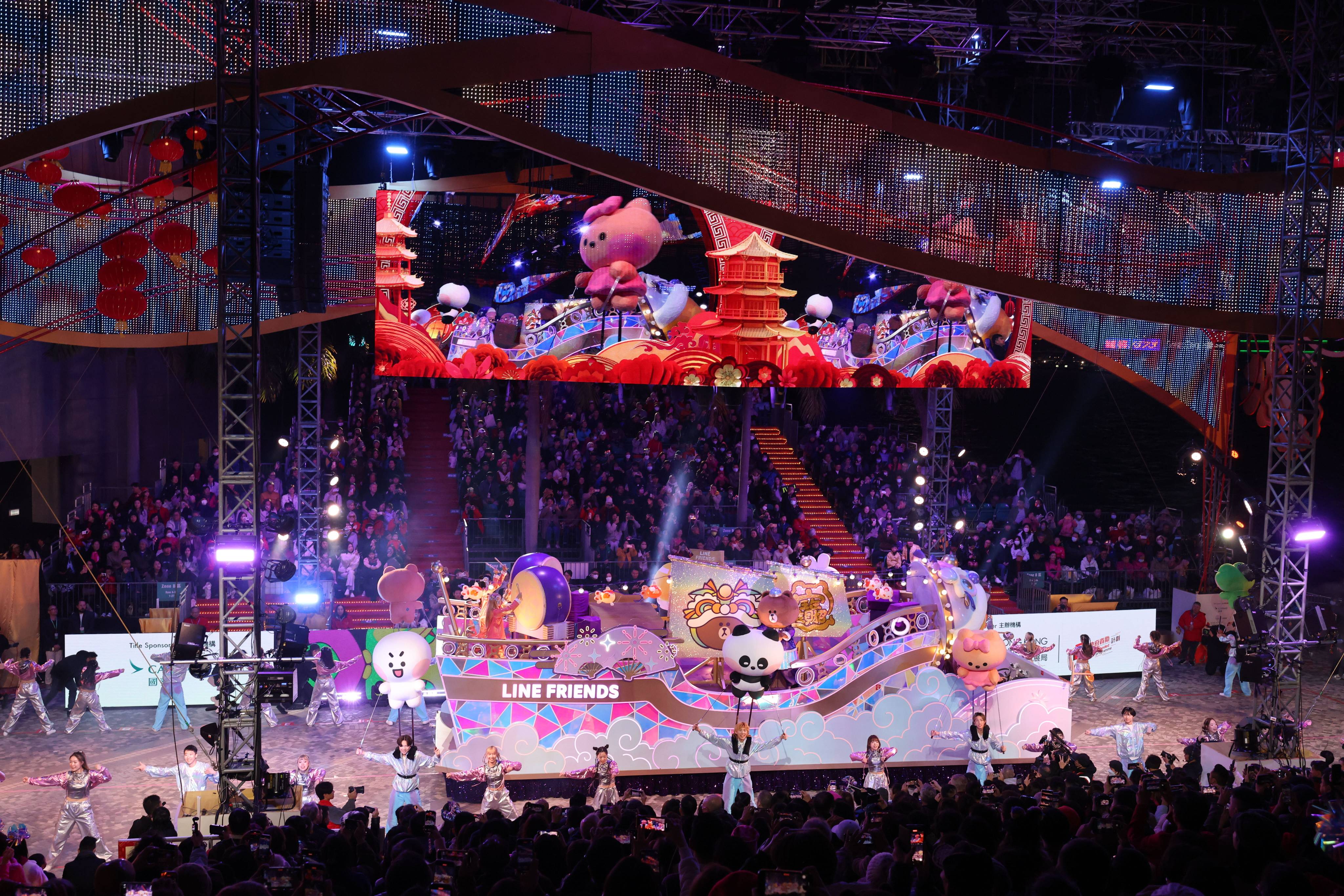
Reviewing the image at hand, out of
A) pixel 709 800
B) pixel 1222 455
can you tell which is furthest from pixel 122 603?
pixel 1222 455

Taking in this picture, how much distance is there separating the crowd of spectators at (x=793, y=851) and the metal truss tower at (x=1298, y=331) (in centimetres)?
557

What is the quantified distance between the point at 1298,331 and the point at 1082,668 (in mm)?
6354

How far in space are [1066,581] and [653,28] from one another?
12100 millimetres

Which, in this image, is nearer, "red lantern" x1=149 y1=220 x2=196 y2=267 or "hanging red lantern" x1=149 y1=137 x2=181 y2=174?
"red lantern" x1=149 y1=220 x2=196 y2=267

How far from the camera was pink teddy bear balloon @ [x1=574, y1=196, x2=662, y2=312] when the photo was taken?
68.1 ft

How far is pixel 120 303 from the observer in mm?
12094

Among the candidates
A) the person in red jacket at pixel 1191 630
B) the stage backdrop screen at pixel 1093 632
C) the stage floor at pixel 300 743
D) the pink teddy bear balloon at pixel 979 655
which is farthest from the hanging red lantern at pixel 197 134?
the person in red jacket at pixel 1191 630

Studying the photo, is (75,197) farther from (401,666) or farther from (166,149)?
(401,666)

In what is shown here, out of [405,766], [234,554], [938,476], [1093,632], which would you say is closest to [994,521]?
[938,476]

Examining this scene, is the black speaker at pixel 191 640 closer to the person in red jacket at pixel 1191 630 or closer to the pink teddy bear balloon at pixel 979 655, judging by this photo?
the pink teddy bear balloon at pixel 979 655

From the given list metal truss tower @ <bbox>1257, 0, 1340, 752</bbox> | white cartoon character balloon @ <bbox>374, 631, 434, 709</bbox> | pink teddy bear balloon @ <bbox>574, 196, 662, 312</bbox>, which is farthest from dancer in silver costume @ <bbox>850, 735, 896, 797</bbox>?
pink teddy bear balloon @ <bbox>574, 196, 662, 312</bbox>

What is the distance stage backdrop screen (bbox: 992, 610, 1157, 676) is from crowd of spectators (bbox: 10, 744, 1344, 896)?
958cm

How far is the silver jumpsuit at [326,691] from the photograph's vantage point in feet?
53.4

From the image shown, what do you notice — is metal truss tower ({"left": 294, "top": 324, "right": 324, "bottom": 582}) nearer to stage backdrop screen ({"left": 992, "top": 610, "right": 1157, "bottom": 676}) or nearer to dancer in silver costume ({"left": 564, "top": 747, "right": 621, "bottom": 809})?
dancer in silver costume ({"left": 564, "top": 747, "right": 621, "bottom": 809})
